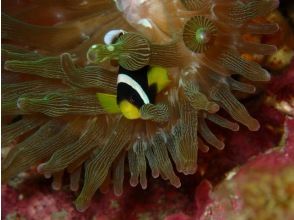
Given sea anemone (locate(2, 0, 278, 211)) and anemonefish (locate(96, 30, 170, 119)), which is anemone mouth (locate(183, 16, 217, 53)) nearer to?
sea anemone (locate(2, 0, 278, 211))

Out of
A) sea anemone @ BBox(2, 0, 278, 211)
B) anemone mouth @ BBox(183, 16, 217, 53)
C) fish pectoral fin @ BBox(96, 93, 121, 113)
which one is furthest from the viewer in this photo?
fish pectoral fin @ BBox(96, 93, 121, 113)

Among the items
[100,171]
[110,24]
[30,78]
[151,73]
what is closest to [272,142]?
[151,73]

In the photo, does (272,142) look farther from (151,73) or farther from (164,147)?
(151,73)

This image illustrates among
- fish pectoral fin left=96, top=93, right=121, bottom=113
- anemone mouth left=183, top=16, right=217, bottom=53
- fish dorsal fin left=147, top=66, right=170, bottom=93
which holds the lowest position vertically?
fish pectoral fin left=96, top=93, right=121, bottom=113

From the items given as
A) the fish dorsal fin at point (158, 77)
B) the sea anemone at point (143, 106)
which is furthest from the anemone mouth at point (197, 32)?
the fish dorsal fin at point (158, 77)

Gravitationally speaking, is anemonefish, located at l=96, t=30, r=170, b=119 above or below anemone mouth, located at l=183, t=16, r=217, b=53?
below

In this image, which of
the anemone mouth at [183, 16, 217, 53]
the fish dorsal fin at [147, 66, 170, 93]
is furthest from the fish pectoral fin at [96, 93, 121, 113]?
the anemone mouth at [183, 16, 217, 53]

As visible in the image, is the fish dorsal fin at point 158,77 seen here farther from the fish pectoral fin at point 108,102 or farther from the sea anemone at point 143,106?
the fish pectoral fin at point 108,102

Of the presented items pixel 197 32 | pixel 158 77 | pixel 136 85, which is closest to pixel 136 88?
pixel 136 85
